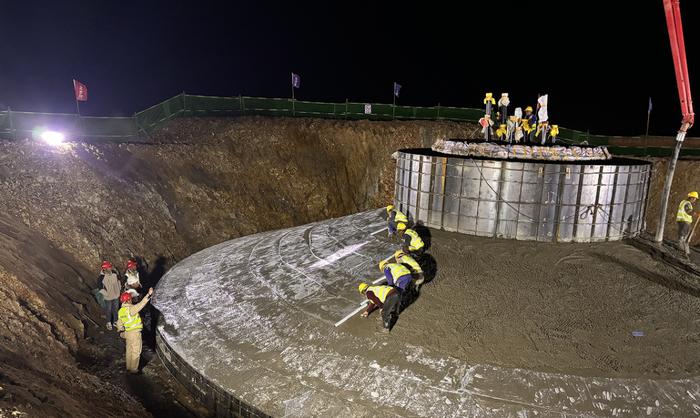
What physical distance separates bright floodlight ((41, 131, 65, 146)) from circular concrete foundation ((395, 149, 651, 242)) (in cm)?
1324

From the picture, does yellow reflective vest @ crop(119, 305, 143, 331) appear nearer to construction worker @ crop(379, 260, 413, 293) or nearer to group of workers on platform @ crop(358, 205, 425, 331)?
group of workers on platform @ crop(358, 205, 425, 331)

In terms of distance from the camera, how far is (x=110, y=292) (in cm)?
1044

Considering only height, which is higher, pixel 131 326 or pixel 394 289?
pixel 394 289

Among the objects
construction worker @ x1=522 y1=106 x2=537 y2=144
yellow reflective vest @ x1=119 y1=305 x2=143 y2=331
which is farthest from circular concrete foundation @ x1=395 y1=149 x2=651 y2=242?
yellow reflective vest @ x1=119 y1=305 x2=143 y2=331

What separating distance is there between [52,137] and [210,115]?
7.67 m

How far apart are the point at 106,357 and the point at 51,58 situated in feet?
125

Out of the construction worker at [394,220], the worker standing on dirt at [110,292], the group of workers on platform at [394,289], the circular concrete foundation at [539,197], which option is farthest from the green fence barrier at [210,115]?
the group of workers on platform at [394,289]

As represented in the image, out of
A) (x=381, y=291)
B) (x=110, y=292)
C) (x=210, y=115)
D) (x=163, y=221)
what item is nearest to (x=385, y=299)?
(x=381, y=291)

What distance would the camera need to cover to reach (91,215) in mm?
13703

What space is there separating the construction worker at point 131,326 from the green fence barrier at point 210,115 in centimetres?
1064

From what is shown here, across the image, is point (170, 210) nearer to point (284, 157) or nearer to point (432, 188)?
point (284, 157)

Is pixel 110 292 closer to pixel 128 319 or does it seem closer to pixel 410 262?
pixel 128 319

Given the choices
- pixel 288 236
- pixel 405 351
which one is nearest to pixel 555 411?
pixel 405 351

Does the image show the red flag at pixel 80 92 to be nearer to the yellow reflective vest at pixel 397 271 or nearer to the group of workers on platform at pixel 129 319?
the group of workers on platform at pixel 129 319
